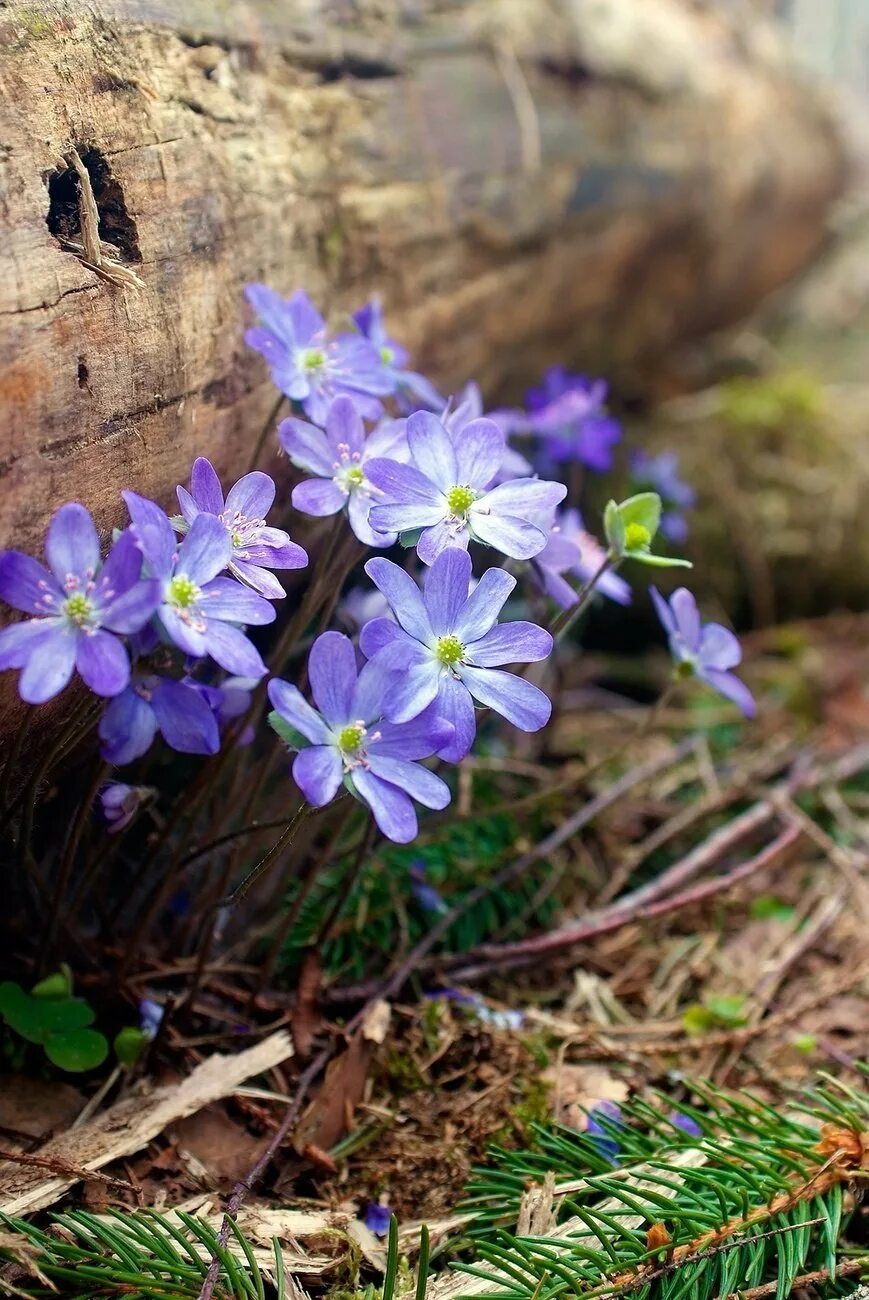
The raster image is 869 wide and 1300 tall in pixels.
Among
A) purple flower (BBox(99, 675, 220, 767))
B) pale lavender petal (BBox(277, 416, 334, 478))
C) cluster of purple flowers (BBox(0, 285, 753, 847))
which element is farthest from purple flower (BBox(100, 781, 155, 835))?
pale lavender petal (BBox(277, 416, 334, 478))

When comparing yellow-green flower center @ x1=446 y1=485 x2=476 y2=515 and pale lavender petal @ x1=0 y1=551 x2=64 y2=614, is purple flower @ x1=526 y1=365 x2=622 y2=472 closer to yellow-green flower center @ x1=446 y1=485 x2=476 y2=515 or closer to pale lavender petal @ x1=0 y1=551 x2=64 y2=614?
yellow-green flower center @ x1=446 y1=485 x2=476 y2=515

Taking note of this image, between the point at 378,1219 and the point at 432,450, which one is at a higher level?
the point at 432,450

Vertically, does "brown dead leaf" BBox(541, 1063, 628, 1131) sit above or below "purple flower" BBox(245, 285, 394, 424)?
below

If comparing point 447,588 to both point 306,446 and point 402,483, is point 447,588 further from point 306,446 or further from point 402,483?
point 306,446

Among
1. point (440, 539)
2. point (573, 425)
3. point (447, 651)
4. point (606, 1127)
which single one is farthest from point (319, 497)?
point (573, 425)

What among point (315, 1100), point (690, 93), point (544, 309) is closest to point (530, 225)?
point (544, 309)

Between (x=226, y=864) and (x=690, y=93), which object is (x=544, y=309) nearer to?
(x=690, y=93)

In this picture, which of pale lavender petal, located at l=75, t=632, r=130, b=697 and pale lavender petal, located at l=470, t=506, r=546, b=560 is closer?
pale lavender petal, located at l=75, t=632, r=130, b=697
